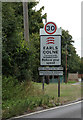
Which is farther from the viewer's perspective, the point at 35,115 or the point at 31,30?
the point at 31,30

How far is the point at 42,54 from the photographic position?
58.2 ft

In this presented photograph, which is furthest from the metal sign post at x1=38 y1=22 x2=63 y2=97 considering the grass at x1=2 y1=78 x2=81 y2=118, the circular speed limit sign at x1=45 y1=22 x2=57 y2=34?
the grass at x1=2 y1=78 x2=81 y2=118

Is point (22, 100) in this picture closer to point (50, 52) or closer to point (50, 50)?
point (50, 52)

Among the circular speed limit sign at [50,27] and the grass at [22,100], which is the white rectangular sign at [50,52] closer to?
the circular speed limit sign at [50,27]

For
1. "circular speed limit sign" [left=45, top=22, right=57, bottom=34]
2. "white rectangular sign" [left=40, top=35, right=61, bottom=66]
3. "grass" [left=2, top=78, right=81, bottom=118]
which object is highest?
"circular speed limit sign" [left=45, top=22, right=57, bottom=34]

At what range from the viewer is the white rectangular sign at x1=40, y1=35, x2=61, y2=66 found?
17.7m

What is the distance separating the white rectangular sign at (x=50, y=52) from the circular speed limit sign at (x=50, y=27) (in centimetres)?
39

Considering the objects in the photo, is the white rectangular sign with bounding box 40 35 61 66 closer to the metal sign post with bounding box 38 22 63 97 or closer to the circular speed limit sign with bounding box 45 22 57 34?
the metal sign post with bounding box 38 22 63 97

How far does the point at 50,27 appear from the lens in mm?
18484

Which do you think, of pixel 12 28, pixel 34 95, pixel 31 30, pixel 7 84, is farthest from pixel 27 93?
pixel 31 30

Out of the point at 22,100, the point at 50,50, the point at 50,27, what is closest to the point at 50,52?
the point at 50,50

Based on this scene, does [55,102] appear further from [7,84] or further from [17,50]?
[17,50]

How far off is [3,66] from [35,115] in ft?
19.3

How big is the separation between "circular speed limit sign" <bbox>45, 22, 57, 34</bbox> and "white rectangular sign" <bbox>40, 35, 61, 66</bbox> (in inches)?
15.3
